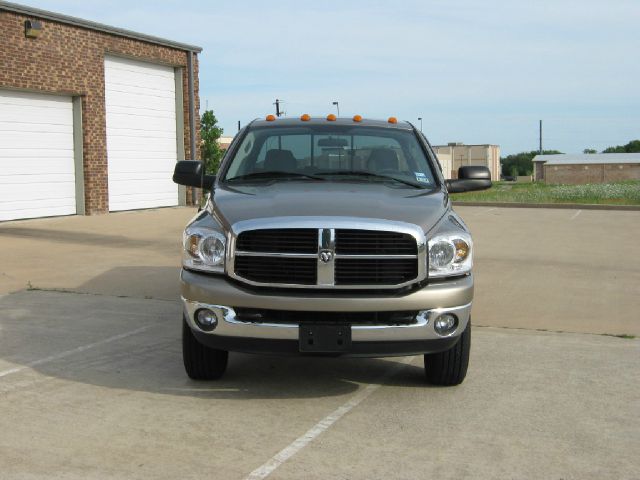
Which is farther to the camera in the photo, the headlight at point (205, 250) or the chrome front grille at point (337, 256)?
the headlight at point (205, 250)

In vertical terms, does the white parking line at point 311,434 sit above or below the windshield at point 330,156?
below

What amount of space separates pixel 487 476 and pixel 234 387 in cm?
213

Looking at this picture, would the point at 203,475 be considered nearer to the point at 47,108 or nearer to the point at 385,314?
the point at 385,314

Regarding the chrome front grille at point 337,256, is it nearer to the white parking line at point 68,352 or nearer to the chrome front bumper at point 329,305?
the chrome front bumper at point 329,305

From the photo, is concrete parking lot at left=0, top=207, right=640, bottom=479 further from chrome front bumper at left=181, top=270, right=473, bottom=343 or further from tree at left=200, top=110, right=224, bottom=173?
tree at left=200, top=110, right=224, bottom=173

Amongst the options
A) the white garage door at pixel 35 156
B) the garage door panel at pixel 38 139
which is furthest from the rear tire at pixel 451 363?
the garage door panel at pixel 38 139

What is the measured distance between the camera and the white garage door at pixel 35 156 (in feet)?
62.7

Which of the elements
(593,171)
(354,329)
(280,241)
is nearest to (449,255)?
(354,329)

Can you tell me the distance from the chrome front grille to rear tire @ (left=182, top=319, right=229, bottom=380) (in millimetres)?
724

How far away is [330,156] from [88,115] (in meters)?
15.8

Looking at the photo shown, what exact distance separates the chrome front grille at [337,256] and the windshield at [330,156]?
1.18 metres

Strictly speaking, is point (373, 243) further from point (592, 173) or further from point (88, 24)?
point (592, 173)

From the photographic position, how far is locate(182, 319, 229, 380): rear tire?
5.70 meters

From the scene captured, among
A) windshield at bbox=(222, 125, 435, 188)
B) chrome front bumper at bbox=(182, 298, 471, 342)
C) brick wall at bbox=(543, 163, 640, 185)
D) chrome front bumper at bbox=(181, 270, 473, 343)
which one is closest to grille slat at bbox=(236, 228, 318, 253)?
chrome front bumper at bbox=(181, 270, 473, 343)
